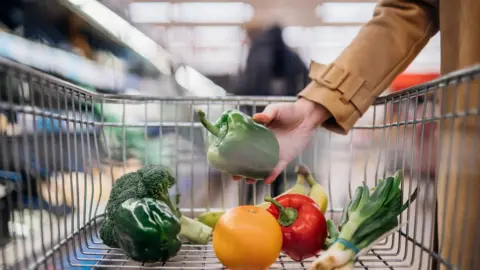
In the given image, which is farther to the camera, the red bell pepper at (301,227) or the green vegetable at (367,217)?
the red bell pepper at (301,227)

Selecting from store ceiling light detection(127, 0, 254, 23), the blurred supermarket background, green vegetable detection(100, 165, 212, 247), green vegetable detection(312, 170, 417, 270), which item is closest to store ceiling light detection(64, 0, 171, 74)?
the blurred supermarket background

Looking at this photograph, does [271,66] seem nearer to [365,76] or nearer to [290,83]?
[290,83]

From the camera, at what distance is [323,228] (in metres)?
0.81

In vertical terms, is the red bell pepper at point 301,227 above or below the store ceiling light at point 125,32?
below

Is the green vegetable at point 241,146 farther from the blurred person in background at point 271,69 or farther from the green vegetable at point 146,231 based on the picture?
the blurred person in background at point 271,69

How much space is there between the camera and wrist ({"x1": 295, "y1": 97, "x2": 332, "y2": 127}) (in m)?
0.82

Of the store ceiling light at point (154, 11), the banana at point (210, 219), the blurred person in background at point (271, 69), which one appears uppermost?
the store ceiling light at point (154, 11)

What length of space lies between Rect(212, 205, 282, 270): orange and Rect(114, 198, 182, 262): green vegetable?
81 millimetres

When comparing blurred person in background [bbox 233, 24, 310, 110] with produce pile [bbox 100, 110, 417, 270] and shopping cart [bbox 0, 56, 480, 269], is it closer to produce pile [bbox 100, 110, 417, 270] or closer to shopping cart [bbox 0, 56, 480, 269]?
shopping cart [bbox 0, 56, 480, 269]

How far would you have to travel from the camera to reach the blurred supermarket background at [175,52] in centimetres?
117

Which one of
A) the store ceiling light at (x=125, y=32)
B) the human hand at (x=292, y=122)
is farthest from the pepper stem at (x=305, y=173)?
the store ceiling light at (x=125, y=32)

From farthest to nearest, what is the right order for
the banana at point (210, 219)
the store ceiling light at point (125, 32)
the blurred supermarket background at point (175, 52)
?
the store ceiling light at point (125, 32)
the blurred supermarket background at point (175, 52)
the banana at point (210, 219)

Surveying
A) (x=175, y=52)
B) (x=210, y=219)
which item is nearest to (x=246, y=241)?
(x=210, y=219)

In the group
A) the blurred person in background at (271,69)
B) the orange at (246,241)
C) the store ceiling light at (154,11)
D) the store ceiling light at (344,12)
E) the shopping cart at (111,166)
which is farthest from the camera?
the store ceiling light at (344,12)
